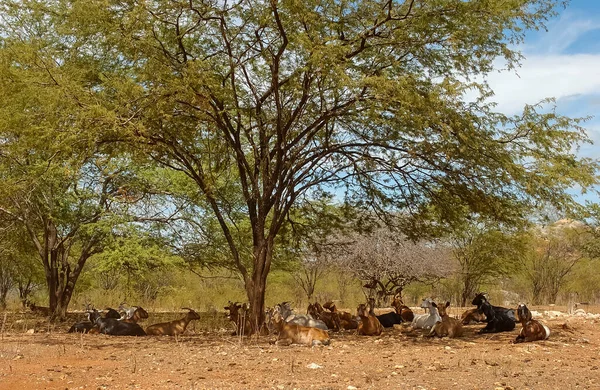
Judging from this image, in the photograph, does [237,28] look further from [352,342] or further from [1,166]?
[1,166]

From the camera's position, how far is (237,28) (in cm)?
1204

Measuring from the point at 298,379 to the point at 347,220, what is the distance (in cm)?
870

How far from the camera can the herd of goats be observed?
10.2 meters

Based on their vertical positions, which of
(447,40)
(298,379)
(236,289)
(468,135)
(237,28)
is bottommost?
(298,379)

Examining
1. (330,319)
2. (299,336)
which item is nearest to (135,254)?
(330,319)

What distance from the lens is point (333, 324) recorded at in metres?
13.4

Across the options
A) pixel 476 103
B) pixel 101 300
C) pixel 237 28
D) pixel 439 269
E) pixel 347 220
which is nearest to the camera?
pixel 476 103

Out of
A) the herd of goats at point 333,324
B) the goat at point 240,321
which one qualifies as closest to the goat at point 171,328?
the herd of goats at point 333,324

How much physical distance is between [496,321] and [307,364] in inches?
231

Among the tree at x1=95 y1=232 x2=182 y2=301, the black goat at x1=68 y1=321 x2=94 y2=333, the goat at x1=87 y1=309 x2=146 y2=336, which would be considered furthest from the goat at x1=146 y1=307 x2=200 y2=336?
the tree at x1=95 y1=232 x2=182 y2=301

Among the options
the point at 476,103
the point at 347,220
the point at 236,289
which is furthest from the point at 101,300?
the point at 476,103

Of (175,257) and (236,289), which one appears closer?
(175,257)

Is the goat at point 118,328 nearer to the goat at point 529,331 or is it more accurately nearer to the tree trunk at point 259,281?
the tree trunk at point 259,281

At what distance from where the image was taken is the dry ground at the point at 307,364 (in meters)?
6.61
